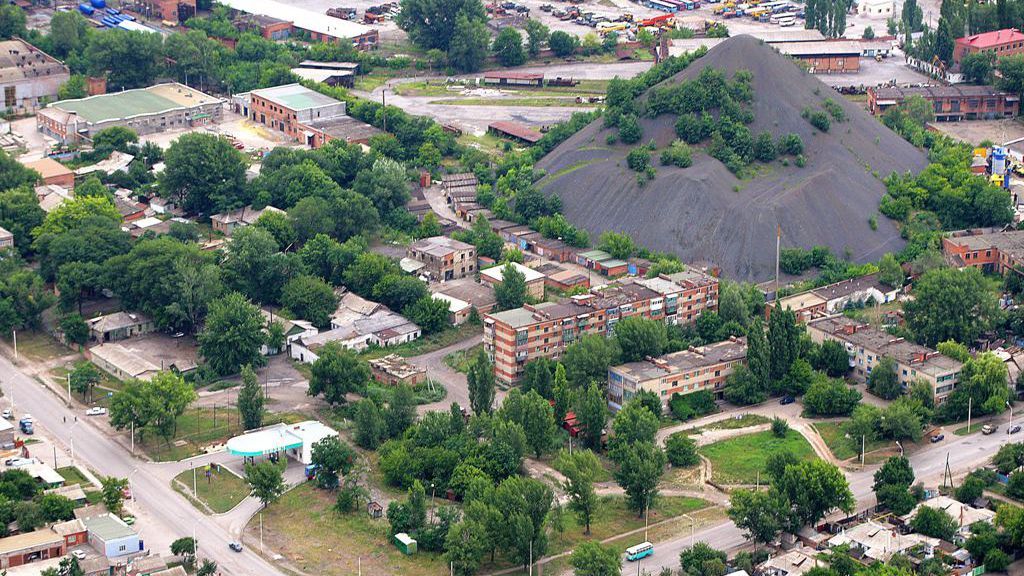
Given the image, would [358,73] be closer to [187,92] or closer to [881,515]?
[187,92]

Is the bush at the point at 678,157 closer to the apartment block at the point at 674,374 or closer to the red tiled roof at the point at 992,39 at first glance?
the apartment block at the point at 674,374

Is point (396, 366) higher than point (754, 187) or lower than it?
lower

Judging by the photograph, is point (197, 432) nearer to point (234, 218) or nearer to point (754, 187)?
point (234, 218)

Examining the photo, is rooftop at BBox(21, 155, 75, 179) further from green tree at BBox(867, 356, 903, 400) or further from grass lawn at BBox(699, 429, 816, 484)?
green tree at BBox(867, 356, 903, 400)

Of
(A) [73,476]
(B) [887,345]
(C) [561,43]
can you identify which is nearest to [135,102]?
(C) [561,43]

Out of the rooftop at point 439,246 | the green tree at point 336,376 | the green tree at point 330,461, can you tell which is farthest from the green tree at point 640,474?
the rooftop at point 439,246

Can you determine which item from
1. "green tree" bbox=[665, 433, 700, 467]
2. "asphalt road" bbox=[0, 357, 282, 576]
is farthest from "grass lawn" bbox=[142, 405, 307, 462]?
"green tree" bbox=[665, 433, 700, 467]
